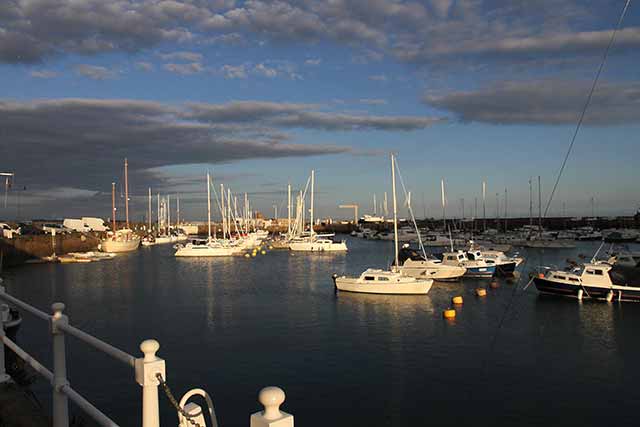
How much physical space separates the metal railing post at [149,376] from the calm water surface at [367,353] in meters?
13.7

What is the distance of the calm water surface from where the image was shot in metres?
17.6

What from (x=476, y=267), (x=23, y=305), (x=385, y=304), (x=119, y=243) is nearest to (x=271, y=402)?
(x=23, y=305)

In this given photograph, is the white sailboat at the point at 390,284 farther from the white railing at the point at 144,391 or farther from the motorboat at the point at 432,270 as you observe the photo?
the white railing at the point at 144,391

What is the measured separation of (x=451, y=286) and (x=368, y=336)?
68.3ft

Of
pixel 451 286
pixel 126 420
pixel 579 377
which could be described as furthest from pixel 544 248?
pixel 126 420

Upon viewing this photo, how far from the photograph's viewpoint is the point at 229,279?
180 feet

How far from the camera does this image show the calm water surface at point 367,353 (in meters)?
17.6

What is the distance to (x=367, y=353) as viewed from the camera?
24391mm

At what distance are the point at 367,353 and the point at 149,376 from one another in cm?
2187

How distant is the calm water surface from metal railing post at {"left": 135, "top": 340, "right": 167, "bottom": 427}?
13.7 metres

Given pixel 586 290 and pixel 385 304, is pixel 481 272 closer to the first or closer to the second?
pixel 586 290

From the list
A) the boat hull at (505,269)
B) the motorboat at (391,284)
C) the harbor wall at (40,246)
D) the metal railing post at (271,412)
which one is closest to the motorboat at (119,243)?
the harbor wall at (40,246)

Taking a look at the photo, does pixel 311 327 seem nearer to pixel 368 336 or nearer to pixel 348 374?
pixel 368 336

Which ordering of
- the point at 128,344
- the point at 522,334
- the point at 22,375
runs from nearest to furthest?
the point at 22,375, the point at 128,344, the point at 522,334
